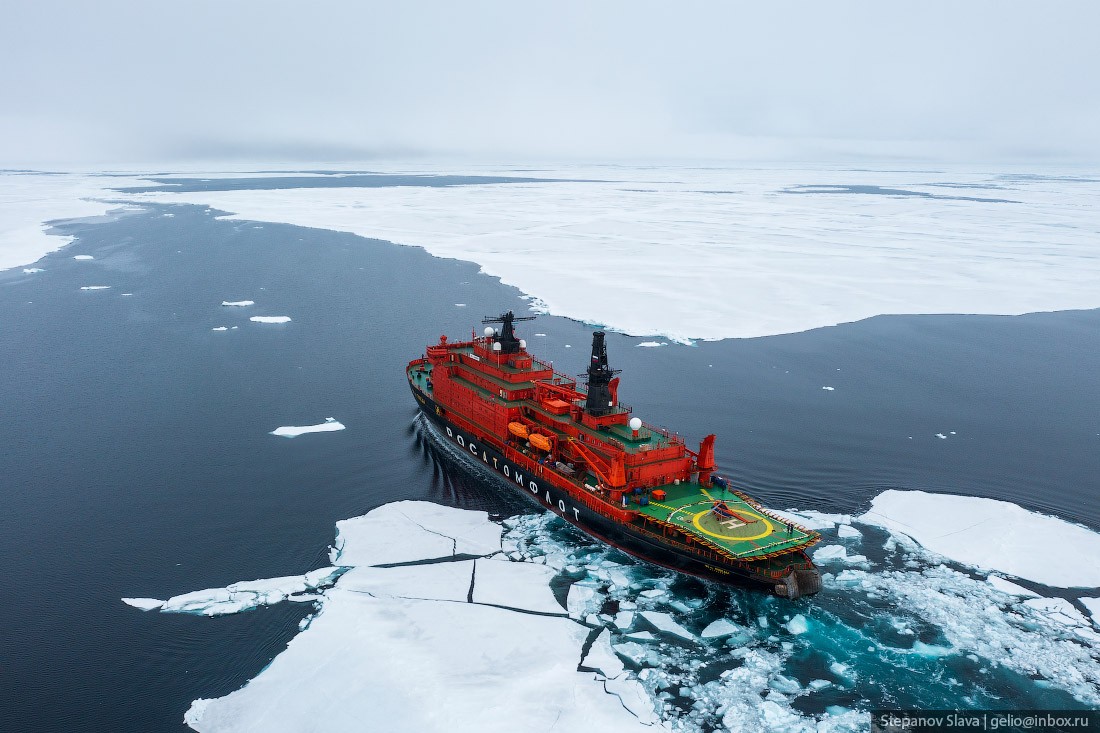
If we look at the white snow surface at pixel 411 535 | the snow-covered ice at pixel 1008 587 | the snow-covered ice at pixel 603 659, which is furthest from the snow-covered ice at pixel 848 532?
the white snow surface at pixel 411 535

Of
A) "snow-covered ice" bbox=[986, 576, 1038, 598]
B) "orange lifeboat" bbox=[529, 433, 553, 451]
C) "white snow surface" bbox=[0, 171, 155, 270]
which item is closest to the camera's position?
"snow-covered ice" bbox=[986, 576, 1038, 598]

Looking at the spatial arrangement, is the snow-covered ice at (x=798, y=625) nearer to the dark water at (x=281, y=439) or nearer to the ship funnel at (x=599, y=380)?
the dark water at (x=281, y=439)

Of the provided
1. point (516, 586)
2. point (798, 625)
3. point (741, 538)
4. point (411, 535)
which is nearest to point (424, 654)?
point (516, 586)

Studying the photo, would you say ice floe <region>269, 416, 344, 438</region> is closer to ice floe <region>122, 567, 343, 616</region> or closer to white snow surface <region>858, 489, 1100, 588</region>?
ice floe <region>122, 567, 343, 616</region>

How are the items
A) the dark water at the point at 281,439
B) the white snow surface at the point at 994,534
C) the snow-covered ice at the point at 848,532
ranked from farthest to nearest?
the snow-covered ice at the point at 848,532 < the white snow surface at the point at 994,534 < the dark water at the point at 281,439

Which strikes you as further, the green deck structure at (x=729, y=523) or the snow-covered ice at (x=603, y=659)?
the green deck structure at (x=729, y=523)

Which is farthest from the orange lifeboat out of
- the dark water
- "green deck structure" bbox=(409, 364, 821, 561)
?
the dark water
